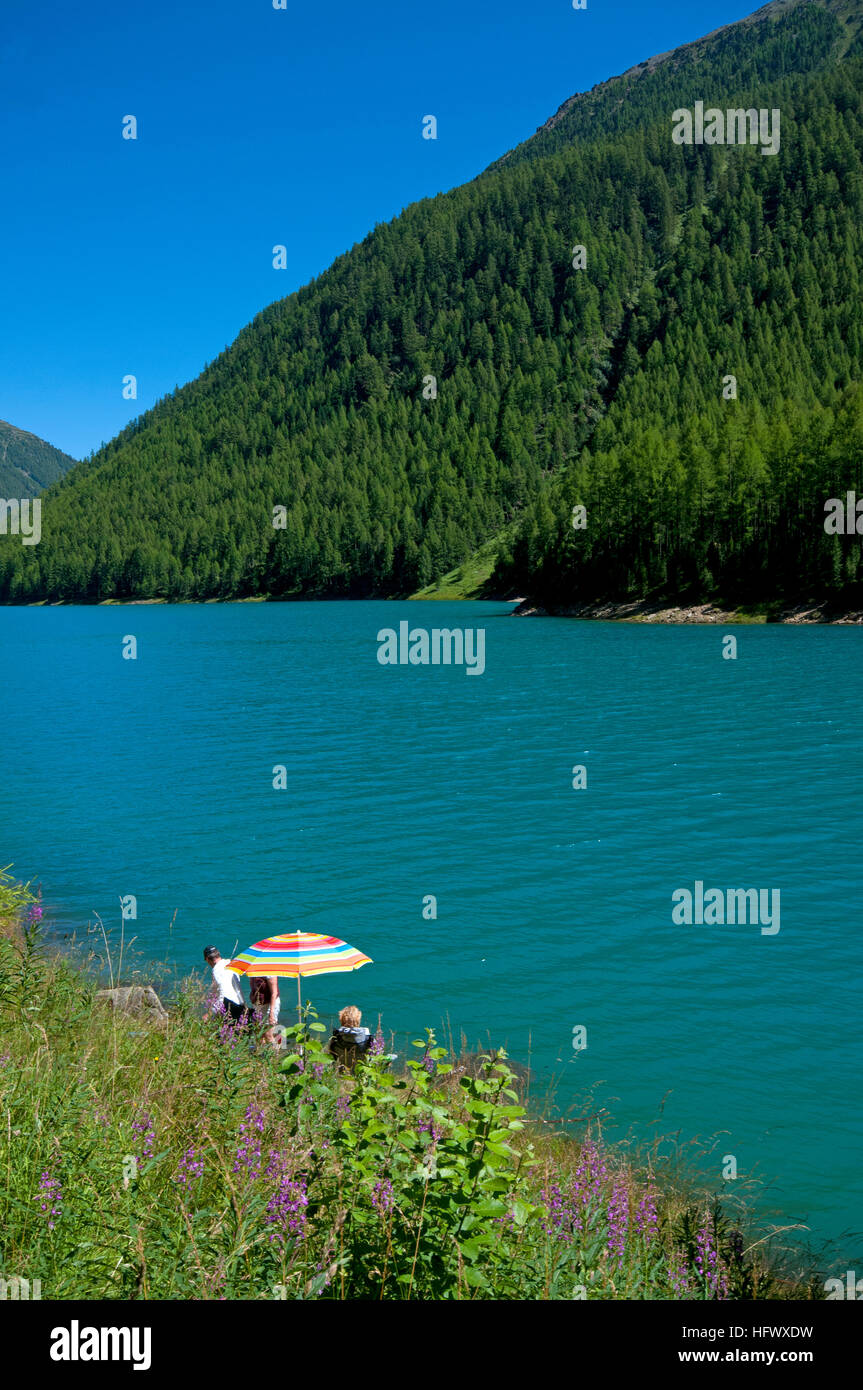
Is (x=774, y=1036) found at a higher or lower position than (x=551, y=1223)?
lower

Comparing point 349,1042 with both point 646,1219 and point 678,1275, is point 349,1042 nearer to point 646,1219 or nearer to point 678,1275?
point 646,1219

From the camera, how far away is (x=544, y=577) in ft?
511

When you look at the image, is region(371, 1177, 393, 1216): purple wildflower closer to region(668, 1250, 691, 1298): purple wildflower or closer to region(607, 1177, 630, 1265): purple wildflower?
region(607, 1177, 630, 1265): purple wildflower

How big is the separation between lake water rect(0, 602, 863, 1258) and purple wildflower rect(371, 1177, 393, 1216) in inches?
272

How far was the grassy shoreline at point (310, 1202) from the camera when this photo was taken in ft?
18.5

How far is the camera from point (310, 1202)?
6.80 meters

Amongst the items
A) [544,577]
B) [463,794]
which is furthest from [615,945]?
[544,577]

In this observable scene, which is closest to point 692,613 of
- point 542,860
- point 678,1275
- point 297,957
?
point 542,860

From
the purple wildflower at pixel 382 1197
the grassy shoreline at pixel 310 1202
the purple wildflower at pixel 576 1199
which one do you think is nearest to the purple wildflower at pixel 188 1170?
the grassy shoreline at pixel 310 1202

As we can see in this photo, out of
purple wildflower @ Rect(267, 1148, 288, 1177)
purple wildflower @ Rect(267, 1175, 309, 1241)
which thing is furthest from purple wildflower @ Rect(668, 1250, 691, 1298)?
purple wildflower @ Rect(267, 1148, 288, 1177)

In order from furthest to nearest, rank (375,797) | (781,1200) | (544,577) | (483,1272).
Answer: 1. (544,577)
2. (375,797)
3. (781,1200)
4. (483,1272)

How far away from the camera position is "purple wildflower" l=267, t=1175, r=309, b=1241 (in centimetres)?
619
